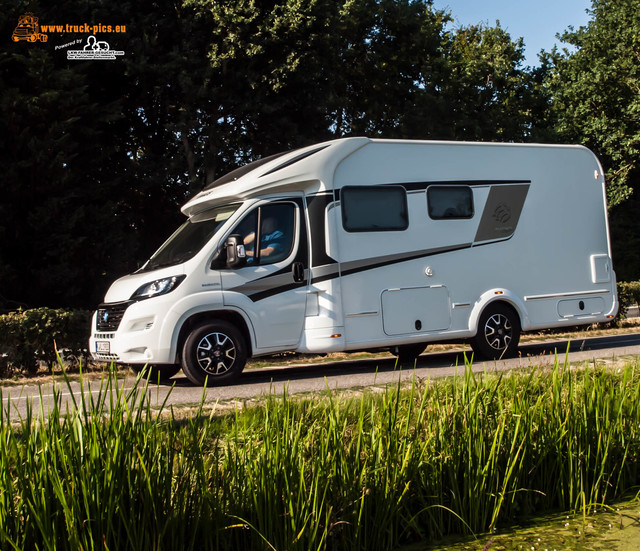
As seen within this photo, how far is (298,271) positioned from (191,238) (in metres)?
1.42

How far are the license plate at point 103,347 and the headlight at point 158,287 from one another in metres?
0.74

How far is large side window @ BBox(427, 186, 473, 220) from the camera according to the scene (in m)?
10.9

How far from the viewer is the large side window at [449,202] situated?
10891 mm

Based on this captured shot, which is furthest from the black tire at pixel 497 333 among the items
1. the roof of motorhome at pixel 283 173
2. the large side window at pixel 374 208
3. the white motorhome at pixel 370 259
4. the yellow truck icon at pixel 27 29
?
the yellow truck icon at pixel 27 29

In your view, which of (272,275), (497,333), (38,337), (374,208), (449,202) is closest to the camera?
(272,275)

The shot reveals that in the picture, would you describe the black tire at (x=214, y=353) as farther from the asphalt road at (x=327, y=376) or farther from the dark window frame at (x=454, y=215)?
the dark window frame at (x=454, y=215)

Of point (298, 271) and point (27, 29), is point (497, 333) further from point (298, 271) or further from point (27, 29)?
point (27, 29)

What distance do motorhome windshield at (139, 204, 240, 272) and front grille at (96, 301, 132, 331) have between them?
0.63 m

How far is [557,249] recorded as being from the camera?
11.9 metres

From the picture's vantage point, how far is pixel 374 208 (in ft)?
34.2

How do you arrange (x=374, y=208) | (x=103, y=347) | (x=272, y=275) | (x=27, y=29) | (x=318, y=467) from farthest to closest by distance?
(x=27, y=29), (x=374, y=208), (x=103, y=347), (x=272, y=275), (x=318, y=467)

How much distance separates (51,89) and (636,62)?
26911mm

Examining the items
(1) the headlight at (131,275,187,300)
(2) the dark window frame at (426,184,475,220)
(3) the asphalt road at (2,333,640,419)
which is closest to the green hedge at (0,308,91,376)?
(3) the asphalt road at (2,333,640,419)

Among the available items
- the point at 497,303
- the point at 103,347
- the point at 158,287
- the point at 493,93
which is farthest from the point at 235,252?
the point at 493,93
